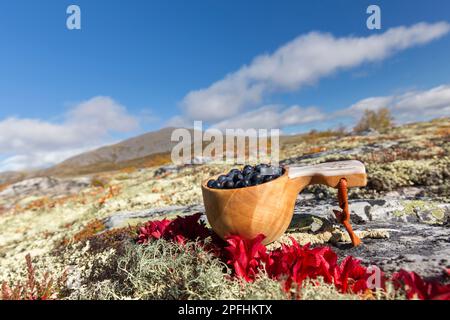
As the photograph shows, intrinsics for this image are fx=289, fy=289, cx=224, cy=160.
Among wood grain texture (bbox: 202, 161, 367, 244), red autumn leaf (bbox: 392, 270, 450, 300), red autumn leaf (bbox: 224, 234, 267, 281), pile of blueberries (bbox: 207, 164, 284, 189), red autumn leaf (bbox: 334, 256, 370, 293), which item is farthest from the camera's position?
pile of blueberries (bbox: 207, 164, 284, 189)

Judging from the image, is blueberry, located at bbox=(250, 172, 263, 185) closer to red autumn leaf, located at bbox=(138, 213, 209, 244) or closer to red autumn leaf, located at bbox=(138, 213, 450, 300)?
red autumn leaf, located at bbox=(138, 213, 450, 300)

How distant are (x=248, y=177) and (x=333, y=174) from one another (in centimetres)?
93

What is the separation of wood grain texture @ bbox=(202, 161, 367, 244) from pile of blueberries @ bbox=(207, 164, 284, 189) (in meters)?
0.11

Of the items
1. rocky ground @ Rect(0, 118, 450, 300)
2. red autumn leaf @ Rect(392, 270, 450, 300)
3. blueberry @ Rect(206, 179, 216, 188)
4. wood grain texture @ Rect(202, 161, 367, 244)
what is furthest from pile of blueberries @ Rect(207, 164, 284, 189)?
red autumn leaf @ Rect(392, 270, 450, 300)

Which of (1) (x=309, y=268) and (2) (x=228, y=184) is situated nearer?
(1) (x=309, y=268)

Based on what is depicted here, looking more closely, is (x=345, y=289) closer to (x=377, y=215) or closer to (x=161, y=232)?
(x=161, y=232)

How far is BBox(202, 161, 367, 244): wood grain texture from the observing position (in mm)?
2883

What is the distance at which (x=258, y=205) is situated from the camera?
9.46 feet

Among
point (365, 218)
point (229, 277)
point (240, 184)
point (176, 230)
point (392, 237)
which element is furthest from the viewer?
point (365, 218)

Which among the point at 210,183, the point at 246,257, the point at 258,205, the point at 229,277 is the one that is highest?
the point at 210,183

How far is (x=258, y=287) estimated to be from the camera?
2.21m

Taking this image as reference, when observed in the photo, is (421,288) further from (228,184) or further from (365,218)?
(365,218)

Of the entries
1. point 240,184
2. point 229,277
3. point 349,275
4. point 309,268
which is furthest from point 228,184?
point 349,275
